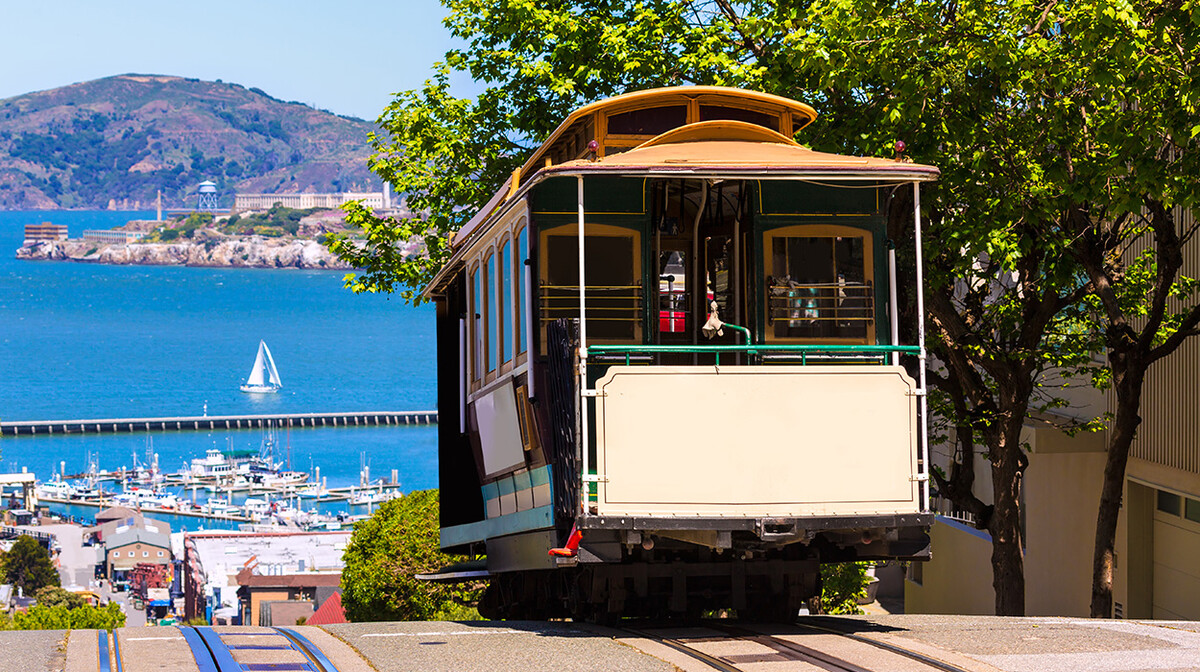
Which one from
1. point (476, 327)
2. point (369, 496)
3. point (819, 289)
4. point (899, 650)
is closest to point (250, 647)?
point (899, 650)

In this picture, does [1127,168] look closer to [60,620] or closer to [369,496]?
[60,620]

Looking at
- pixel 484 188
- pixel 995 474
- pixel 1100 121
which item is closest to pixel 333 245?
pixel 484 188

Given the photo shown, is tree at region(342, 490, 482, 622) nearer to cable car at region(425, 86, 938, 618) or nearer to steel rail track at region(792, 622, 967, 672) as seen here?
cable car at region(425, 86, 938, 618)

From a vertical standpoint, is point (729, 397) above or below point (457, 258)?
below

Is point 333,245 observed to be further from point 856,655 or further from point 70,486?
point 70,486

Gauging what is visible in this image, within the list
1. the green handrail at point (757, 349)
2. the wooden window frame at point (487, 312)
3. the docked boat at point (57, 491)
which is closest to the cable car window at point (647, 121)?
the wooden window frame at point (487, 312)

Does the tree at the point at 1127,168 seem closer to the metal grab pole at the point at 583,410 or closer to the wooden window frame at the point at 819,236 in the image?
the wooden window frame at the point at 819,236

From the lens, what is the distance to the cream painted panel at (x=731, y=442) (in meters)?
10.2

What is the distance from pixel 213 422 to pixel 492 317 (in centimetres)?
18200

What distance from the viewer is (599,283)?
1145 centimetres

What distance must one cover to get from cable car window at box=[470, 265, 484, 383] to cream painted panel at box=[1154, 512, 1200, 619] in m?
10.8

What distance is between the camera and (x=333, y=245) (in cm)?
2417

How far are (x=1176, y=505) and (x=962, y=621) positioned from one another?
31.2 feet

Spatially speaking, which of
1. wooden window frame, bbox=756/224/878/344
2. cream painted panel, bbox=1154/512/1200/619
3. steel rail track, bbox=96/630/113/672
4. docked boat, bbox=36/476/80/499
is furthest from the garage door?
docked boat, bbox=36/476/80/499
